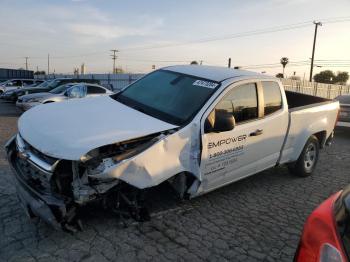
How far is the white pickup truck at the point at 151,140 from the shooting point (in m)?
3.40

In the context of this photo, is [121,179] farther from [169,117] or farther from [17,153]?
[17,153]

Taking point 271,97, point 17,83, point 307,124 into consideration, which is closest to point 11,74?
point 17,83

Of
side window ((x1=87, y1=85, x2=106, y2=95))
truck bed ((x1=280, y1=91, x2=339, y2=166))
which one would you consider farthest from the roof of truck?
side window ((x1=87, y1=85, x2=106, y2=95))

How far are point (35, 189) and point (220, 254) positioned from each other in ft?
6.38

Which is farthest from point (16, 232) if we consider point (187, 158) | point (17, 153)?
point (187, 158)

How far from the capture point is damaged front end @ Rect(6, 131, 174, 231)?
11.0 ft

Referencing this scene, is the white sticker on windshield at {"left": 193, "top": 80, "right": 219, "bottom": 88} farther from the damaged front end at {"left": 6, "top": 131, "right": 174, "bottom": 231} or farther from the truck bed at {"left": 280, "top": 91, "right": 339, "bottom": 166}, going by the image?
A: the truck bed at {"left": 280, "top": 91, "right": 339, "bottom": 166}

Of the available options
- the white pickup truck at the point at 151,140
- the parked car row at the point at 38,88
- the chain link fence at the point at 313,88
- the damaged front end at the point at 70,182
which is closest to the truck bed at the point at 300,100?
the white pickup truck at the point at 151,140

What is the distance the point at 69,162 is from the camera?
3469mm

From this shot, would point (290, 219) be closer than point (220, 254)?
No

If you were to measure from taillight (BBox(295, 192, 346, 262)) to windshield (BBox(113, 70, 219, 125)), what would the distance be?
2204mm

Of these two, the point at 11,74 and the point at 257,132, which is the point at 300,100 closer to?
the point at 257,132

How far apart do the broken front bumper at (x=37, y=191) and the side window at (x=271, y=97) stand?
3188mm

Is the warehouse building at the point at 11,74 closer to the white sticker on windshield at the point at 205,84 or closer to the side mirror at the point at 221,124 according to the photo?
the white sticker on windshield at the point at 205,84
